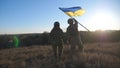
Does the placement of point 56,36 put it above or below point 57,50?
above

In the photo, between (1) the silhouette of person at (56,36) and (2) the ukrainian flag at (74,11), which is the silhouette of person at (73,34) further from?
(2) the ukrainian flag at (74,11)

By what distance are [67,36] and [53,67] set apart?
3.21 metres

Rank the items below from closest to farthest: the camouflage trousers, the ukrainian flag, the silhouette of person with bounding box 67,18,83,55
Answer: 1. the camouflage trousers
2. the silhouette of person with bounding box 67,18,83,55
3. the ukrainian flag

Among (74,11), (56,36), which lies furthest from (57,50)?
(74,11)

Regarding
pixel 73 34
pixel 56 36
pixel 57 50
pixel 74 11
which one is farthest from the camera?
pixel 74 11

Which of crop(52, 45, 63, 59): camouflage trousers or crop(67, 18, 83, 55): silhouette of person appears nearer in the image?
crop(52, 45, 63, 59): camouflage trousers

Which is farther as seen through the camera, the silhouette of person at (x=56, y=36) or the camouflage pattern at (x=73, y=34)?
the camouflage pattern at (x=73, y=34)

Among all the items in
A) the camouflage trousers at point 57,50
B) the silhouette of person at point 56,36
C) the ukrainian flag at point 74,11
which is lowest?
the camouflage trousers at point 57,50

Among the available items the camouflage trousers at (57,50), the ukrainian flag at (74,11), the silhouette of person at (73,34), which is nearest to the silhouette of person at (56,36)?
the camouflage trousers at (57,50)

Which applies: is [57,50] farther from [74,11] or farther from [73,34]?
[74,11]

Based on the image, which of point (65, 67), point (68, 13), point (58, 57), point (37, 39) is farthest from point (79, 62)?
point (37, 39)

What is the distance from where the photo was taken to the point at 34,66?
10.3m

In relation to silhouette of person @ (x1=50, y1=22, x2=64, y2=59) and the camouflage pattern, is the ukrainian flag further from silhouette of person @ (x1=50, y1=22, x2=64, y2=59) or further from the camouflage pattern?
silhouette of person @ (x1=50, y1=22, x2=64, y2=59)

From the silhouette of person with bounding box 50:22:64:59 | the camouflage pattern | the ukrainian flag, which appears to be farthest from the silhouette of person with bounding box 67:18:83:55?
the ukrainian flag
